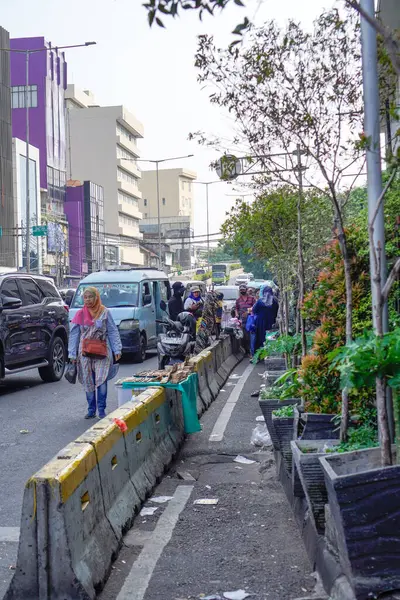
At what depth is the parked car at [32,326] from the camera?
1339 centimetres

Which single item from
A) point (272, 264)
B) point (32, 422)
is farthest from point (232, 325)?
point (32, 422)

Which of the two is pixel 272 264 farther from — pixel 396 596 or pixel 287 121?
pixel 396 596

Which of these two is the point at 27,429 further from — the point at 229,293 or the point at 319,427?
the point at 229,293

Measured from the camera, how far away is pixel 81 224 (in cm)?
8194

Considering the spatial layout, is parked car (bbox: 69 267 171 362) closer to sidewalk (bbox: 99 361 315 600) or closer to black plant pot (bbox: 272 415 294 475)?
sidewalk (bbox: 99 361 315 600)

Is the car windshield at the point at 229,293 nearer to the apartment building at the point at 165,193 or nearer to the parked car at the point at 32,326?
the parked car at the point at 32,326

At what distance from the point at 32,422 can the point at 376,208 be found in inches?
281

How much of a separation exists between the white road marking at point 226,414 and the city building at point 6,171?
150 ft

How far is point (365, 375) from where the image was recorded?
174 inches

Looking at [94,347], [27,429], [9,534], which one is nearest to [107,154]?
[94,347]

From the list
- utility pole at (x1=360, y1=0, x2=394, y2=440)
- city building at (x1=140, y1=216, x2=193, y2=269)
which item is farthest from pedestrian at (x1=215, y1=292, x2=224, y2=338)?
city building at (x1=140, y1=216, x2=193, y2=269)

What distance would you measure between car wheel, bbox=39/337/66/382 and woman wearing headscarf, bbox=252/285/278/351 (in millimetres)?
4849

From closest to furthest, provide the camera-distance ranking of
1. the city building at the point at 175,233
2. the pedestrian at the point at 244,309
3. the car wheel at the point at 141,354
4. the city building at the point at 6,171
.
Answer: the car wheel at the point at 141,354 → the pedestrian at the point at 244,309 → the city building at the point at 6,171 → the city building at the point at 175,233

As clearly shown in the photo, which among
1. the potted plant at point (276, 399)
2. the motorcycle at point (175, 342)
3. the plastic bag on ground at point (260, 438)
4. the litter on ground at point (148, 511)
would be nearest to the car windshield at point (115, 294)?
the motorcycle at point (175, 342)
